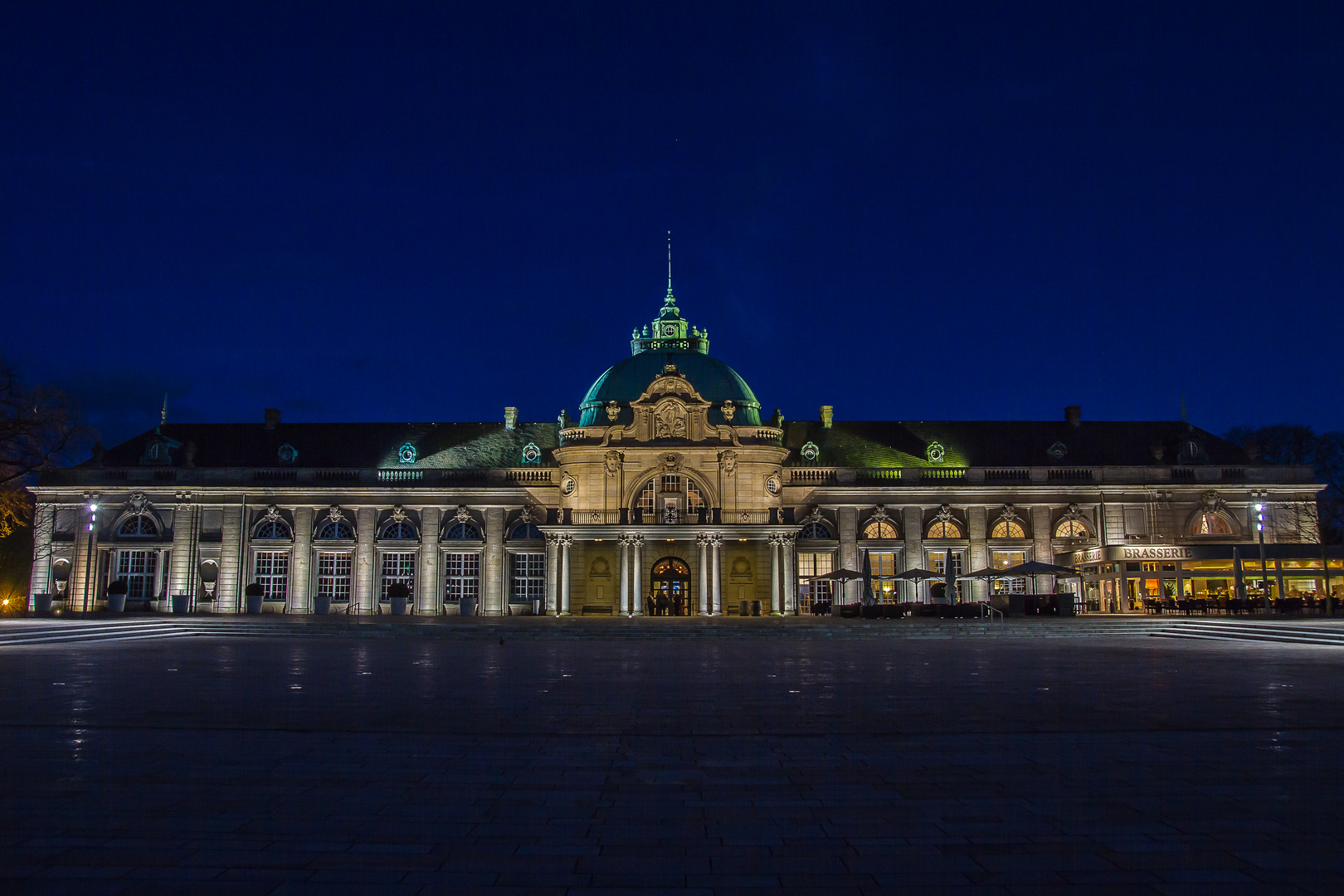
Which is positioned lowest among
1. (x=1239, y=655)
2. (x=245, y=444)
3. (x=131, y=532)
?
(x=1239, y=655)

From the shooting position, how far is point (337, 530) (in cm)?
5431

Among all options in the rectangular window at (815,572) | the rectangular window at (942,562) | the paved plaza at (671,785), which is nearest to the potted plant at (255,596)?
the rectangular window at (815,572)

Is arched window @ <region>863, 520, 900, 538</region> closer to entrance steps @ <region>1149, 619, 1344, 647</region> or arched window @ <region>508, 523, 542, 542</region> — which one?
arched window @ <region>508, 523, 542, 542</region>

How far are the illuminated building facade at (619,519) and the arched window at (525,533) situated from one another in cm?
11

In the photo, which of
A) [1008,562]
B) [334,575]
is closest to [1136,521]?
[1008,562]

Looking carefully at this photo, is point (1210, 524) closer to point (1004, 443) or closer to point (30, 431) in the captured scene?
point (1004, 443)

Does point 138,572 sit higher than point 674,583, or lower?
higher

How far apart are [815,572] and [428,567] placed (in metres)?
20.9

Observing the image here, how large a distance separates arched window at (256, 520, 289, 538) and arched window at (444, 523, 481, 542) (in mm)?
8764

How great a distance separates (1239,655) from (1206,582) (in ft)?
95.9

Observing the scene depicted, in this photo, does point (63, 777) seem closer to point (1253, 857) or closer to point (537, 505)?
point (1253, 857)

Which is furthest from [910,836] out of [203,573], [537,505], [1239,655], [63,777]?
[203,573]

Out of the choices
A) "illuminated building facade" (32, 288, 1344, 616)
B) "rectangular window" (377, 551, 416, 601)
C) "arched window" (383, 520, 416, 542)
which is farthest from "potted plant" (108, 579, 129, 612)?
"arched window" (383, 520, 416, 542)

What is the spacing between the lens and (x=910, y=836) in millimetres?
6590
